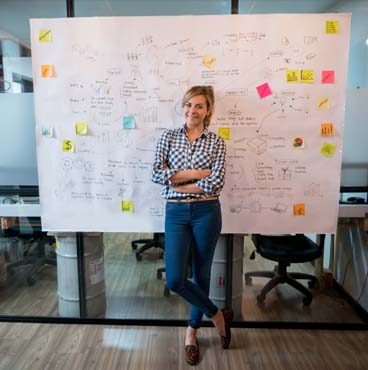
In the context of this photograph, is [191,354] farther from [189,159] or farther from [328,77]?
[328,77]

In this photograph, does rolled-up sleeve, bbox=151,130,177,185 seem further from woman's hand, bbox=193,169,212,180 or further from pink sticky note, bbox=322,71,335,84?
pink sticky note, bbox=322,71,335,84

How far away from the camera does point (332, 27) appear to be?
1.96 meters

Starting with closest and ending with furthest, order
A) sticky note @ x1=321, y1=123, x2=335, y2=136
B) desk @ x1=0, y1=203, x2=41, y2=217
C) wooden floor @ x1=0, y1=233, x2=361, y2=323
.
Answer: sticky note @ x1=321, y1=123, x2=335, y2=136
desk @ x1=0, y1=203, x2=41, y2=217
wooden floor @ x1=0, y1=233, x2=361, y2=323

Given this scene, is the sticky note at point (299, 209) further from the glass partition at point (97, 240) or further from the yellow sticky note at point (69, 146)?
the yellow sticky note at point (69, 146)

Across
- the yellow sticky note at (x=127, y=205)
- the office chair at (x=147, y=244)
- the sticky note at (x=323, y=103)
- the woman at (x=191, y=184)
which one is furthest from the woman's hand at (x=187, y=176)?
the office chair at (x=147, y=244)

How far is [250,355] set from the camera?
202cm

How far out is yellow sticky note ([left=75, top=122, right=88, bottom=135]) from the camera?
2109 mm

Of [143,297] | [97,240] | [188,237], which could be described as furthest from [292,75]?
[143,297]

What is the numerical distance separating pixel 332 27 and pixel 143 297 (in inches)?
90.6

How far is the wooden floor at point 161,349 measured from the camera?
6.36ft

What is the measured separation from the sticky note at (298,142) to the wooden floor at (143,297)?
31.5 inches

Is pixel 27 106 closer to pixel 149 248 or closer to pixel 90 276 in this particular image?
pixel 90 276

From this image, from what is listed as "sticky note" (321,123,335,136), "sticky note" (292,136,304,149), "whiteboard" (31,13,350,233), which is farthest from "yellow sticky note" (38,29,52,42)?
"sticky note" (321,123,335,136)

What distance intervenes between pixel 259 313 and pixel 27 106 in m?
2.20
